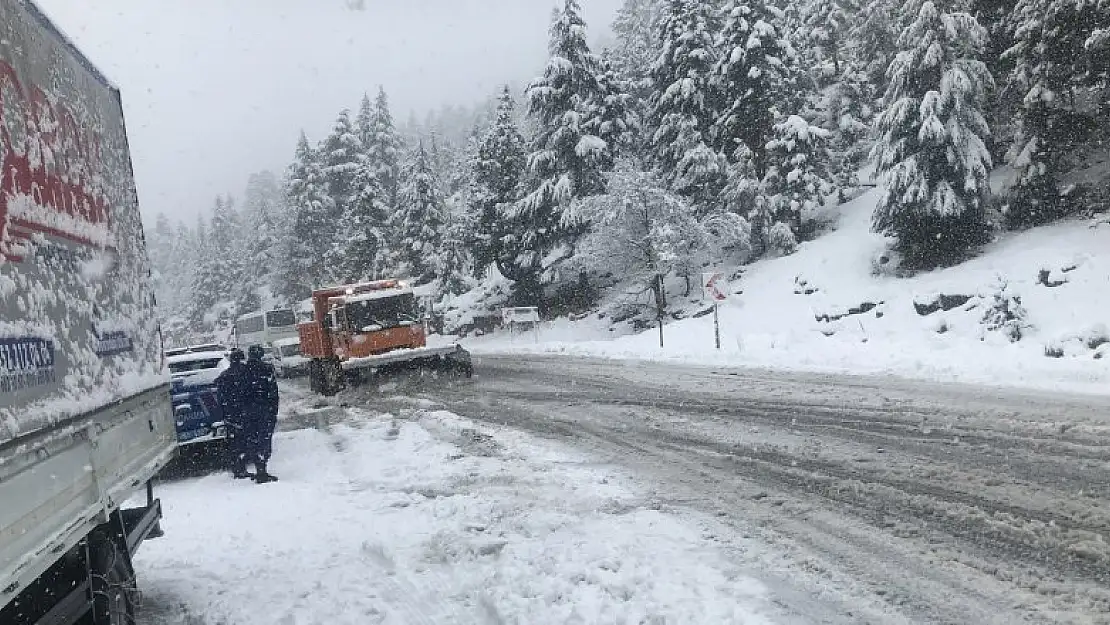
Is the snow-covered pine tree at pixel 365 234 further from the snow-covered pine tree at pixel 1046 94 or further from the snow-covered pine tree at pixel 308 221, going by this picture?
the snow-covered pine tree at pixel 1046 94

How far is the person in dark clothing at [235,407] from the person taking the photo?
9562 mm

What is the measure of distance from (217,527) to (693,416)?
248 inches

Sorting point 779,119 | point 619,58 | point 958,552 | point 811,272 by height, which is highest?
point 619,58

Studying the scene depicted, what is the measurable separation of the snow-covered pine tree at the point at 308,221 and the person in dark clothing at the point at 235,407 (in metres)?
47.8

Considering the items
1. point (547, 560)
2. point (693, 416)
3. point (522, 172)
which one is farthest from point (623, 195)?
point (547, 560)

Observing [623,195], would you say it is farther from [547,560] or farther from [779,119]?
[547,560]

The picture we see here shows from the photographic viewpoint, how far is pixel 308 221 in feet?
188

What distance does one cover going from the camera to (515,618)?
4.57 meters

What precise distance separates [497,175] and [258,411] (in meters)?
29.9

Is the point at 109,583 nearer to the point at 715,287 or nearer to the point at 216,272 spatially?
the point at 715,287

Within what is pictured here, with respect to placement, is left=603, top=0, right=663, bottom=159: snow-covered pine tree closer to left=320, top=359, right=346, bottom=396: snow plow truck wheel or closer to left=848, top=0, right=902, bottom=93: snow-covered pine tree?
left=848, top=0, right=902, bottom=93: snow-covered pine tree

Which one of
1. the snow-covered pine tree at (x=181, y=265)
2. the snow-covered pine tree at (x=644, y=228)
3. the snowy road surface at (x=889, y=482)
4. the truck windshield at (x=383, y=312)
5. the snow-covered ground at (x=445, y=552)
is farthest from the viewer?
the snow-covered pine tree at (x=181, y=265)

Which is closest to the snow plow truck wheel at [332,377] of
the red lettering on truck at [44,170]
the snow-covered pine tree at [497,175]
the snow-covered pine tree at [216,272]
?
the red lettering on truck at [44,170]

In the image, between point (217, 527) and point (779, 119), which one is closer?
point (217, 527)
